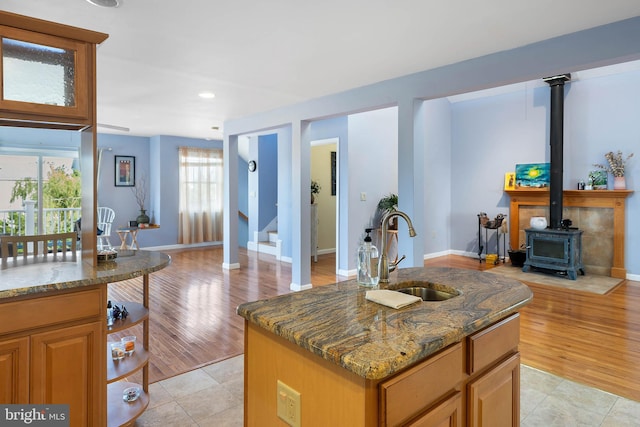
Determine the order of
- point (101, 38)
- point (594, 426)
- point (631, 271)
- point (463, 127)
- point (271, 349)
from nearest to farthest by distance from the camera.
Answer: point (271, 349)
point (101, 38)
point (594, 426)
point (631, 271)
point (463, 127)

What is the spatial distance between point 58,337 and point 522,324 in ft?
12.4

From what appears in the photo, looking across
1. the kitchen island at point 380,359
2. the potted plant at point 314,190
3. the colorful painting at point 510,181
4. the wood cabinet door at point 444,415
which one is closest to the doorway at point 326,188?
the potted plant at point 314,190

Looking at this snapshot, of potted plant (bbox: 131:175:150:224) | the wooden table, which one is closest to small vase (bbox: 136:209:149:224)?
potted plant (bbox: 131:175:150:224)

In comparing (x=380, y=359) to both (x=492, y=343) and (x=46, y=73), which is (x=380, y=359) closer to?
(x=492, y=343)

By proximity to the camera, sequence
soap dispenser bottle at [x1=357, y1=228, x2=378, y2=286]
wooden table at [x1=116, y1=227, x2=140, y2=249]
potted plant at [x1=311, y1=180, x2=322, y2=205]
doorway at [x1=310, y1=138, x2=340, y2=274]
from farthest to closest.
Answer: doorway at [x1=310, y1=138, x2=340, y2=274] → potted plant at [x1=311, y1=180, x2=322, y2=205] → wooden table at [x1=116, y1=227, x2=140, y2=249] → soap dispenser bottle at [x1=357, y1=228, x2=378, y2=286]

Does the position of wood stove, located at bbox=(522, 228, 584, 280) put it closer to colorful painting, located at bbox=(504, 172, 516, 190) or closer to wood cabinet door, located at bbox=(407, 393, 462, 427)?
colorful painting, located at bbox=(504, 172, 516, 190)

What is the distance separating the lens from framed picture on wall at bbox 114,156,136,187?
7.91 meters

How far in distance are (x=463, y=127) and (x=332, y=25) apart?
5.74 meters

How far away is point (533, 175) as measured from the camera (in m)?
6.49

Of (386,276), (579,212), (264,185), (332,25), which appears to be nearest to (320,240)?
(264,185)

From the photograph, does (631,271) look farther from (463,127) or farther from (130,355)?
(130,355)

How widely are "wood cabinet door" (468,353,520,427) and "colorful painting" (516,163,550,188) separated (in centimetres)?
566

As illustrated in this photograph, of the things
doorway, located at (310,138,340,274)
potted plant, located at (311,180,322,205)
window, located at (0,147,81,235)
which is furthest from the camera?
doorway, located at (310,138,340,274)

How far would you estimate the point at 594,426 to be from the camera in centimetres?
216
